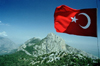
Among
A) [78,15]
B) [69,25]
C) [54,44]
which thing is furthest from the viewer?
[54,44]

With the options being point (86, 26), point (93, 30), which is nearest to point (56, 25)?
point (86, 26)

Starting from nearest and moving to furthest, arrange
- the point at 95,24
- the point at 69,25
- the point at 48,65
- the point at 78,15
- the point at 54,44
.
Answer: the point at 95,24 → the point at 78,15 → the point at 69,25 → the point at 48,65 → the point at 54,44

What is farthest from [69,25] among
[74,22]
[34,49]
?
[34,49]

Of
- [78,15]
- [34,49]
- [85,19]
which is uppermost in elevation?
[78,15]

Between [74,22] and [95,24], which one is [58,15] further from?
[95,24]

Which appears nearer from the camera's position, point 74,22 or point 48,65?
point 74,22

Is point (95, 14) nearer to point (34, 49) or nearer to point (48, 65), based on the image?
point (48, 65)

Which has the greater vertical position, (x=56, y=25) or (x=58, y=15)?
(x=58, y=15)
